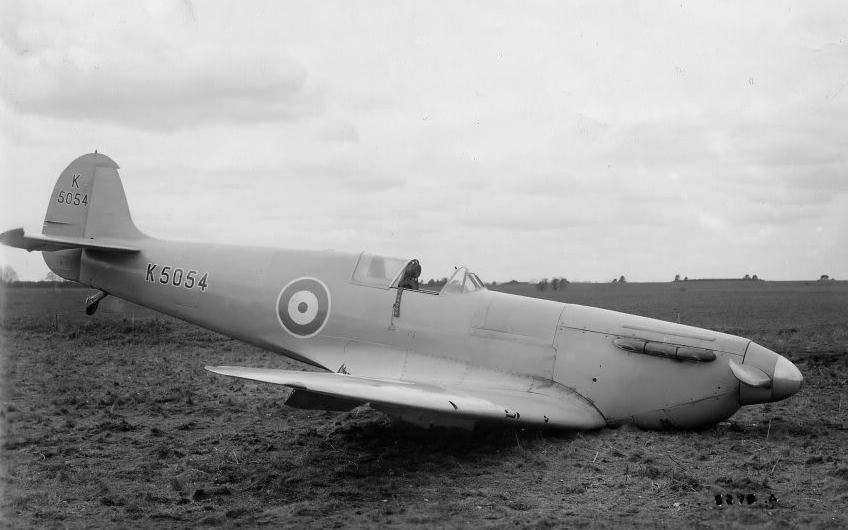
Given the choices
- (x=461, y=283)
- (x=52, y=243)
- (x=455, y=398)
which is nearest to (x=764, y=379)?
(x=455, y=398)

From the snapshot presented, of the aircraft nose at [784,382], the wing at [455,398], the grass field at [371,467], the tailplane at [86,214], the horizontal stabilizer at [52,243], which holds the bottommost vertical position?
the grass field at [371,467]

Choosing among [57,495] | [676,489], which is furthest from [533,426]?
[57,495]

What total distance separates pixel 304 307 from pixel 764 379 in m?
4.98

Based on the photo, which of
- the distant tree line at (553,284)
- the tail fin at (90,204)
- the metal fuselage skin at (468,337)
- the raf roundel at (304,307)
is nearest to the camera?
the metal fuselage skin at (468,337)

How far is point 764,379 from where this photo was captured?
22.3ft

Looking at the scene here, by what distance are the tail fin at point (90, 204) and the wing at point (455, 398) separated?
16.9 ft

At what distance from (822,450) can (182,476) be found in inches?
222

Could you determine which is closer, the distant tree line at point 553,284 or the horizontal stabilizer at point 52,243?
the horizontal stabilizer at point 52,243

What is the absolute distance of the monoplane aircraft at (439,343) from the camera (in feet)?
22.0

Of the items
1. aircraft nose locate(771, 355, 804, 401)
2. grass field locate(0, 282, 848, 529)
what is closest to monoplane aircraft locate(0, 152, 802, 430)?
aircraft nose locate(771, 355, 804, 401)

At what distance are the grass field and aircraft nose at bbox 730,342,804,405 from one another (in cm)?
43

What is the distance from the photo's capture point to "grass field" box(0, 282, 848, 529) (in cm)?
495

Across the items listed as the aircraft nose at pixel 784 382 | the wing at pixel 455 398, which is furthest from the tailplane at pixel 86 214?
the aircraft nose at pixel 784 382

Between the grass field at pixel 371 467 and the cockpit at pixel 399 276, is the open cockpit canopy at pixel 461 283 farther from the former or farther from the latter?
the grass field at pixel 371 467
